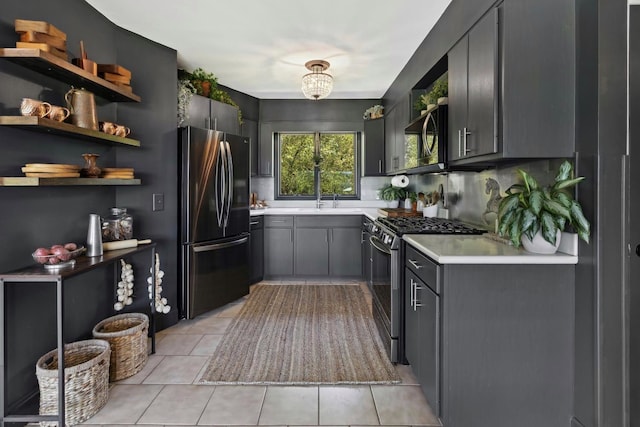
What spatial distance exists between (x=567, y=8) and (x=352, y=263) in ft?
11.8

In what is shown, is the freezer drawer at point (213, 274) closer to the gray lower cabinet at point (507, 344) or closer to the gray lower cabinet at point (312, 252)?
the gray lower cabinet at point (312, 252)

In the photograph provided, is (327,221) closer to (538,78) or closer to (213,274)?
(213,274)

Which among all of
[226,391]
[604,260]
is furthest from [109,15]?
[604,260]

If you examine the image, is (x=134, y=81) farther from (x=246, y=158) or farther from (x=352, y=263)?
(x=352, y=263)

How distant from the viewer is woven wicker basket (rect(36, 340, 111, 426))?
191 cm

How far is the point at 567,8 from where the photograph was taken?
1.80 metres

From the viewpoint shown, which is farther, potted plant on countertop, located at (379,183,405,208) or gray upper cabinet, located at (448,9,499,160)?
potted plant on countertop, located at (379,183,405,208)

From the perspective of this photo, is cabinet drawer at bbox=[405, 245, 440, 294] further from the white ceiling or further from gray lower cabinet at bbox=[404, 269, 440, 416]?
the white ceiling

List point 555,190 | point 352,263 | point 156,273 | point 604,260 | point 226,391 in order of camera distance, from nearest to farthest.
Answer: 1. point 604,260
2. point 555,190
3. point 226,391
4. point 156,273
5. point 352,263

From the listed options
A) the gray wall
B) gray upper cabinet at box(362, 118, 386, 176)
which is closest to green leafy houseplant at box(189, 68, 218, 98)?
the gray wall

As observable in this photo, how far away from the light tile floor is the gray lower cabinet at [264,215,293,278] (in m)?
2.35

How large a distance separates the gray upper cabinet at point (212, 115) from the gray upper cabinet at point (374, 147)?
5.85ft

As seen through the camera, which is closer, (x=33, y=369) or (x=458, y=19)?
(x=33, y=369)

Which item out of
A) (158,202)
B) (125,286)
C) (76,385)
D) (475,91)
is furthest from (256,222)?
(475,91)
